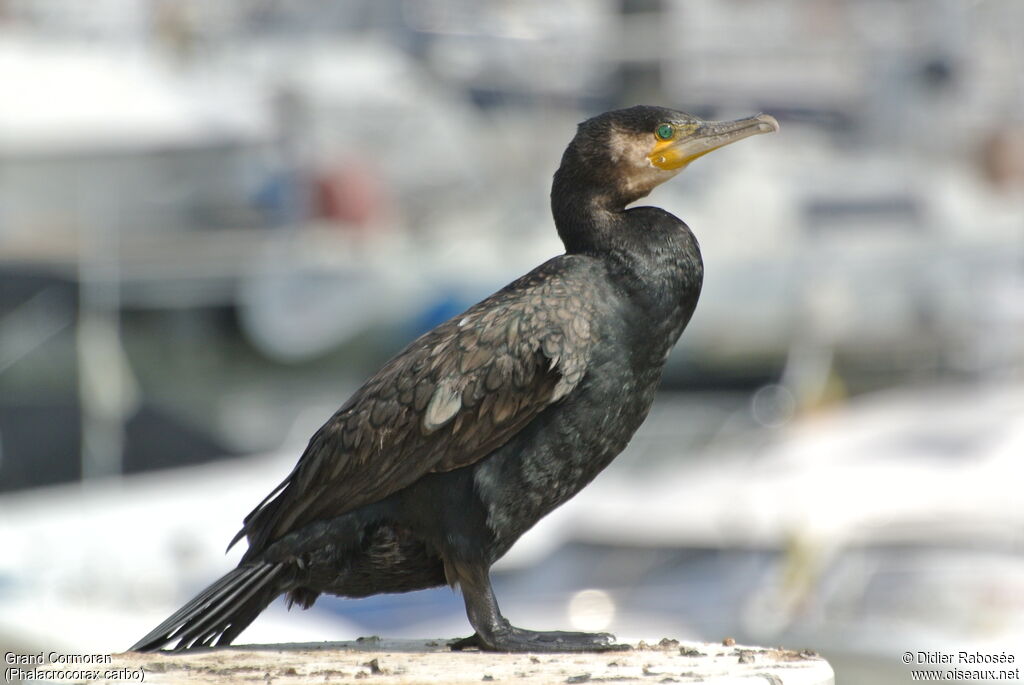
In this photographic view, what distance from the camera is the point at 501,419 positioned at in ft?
14.0

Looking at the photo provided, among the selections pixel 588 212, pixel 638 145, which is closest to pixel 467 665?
pixel 588 212

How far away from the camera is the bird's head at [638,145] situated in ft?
14.7

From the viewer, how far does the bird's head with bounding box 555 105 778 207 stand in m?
4.48

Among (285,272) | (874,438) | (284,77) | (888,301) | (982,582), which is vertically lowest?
(982,582)

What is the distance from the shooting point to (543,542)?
39.7 feet

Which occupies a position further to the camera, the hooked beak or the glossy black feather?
the hooked beak

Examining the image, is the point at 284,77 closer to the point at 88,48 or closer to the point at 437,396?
the point at 88,48

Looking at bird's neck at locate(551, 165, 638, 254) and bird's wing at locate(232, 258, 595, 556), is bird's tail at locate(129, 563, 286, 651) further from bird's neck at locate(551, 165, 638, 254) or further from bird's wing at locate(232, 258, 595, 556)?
bird's neck at locate(551, 165, 638, 254)

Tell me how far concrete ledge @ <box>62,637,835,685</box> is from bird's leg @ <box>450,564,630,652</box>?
4 centimetres

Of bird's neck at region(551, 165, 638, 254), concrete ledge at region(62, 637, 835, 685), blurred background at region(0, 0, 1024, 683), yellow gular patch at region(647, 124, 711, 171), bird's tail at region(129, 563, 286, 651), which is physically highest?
blurred background at region(0, 0, 1024, 683)

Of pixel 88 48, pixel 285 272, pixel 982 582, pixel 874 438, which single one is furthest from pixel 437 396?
pixel 88 48

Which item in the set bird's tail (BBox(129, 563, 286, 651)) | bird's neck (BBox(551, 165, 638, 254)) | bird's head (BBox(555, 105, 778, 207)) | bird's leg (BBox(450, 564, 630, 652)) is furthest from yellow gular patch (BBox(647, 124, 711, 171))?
bird's tail (BBox(129, 563, 286, 651))

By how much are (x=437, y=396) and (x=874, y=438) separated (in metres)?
8.50

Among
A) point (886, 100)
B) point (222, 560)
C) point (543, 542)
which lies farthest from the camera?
point (886, 100)
